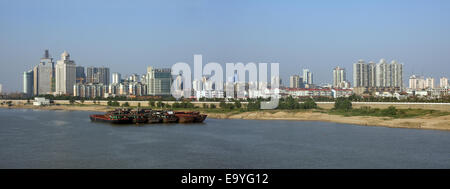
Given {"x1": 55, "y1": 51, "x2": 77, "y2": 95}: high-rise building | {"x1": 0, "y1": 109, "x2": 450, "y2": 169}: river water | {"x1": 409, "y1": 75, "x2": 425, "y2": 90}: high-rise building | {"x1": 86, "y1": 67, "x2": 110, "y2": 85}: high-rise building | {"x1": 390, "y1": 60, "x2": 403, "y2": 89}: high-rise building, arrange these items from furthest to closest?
{"x1": 86, "y1": 67, "x2": 110, "y2": 85}: high-rise building < {"x1": 409, "y1": 75, "x2": 425, "y2": 90}: high-rise building < {"x1": 55, "y1": 51, "x2": 77, "y2": 95}: high-rise building < {"x1": 390, "y1": 60, "x2": 403, "y2": 89}: high-rise building < {"x1": 0, "y1": 109, "x2": 450, "y2": 169}: river water

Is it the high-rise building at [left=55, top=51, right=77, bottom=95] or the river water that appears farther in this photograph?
the high-rise building at [left=55, top=51, right=77, bottom=95]

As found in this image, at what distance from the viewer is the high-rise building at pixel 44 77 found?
90.7 meters

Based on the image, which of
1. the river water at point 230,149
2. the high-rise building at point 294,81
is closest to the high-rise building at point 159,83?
the high-rise building at point 294,81

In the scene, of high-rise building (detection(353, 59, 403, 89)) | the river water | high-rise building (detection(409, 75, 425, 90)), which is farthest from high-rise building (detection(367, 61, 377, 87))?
the river water

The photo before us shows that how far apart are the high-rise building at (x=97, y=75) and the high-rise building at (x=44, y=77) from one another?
9.11 m

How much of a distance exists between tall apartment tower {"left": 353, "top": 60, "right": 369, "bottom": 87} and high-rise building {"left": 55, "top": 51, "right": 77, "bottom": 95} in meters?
54.7

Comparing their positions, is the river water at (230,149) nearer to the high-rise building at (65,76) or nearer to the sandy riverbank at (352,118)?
the sandy riverbank at (352,118)

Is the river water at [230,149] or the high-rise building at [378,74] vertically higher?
the high-rise building at [378,74]

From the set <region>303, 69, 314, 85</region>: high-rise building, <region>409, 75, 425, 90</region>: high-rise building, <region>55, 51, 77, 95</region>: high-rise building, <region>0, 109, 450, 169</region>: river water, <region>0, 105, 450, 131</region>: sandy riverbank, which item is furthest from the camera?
<region>303, 69, 314, 85</region>: high-rise building

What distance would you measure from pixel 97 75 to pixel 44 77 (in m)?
15.1

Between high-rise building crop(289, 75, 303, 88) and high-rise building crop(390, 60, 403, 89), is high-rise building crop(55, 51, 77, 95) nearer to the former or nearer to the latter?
high-rise building crop(289, 75, 303, 88)

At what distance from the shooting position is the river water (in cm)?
1298
